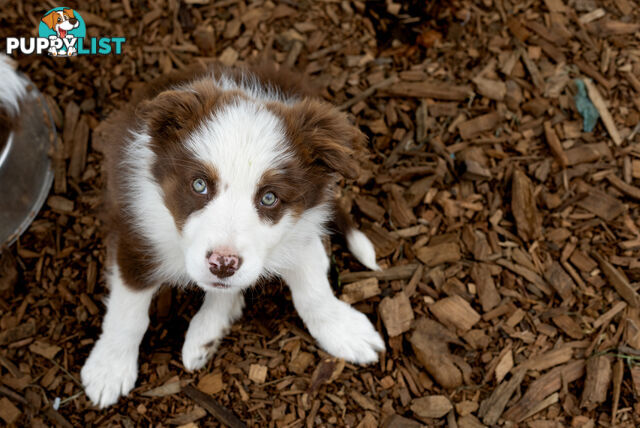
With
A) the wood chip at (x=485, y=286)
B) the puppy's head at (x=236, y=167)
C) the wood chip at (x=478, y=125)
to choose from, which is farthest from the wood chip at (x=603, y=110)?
the puppy's head at (x=236, y=167)

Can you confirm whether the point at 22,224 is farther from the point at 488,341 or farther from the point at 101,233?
the point at 488,341

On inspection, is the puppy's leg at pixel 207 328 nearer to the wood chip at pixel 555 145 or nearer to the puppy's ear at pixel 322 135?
the puppy's ear at pixel 322 135

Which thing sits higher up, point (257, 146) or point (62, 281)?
point (257, 146)

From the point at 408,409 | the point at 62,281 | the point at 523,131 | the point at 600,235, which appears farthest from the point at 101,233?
the point at 600,235

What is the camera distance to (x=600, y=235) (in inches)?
145

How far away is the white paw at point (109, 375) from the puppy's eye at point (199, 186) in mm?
1207

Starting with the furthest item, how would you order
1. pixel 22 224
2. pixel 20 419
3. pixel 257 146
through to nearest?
pixel 22 224, pixel 20 419, pixel 257 146

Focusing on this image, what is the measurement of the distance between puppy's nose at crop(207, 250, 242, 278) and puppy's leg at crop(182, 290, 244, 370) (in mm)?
892

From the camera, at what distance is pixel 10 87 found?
11.3ft

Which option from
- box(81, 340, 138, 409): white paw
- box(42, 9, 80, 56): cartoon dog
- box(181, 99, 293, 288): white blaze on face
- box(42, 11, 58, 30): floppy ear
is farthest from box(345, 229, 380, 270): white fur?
box(42, 11, 58, 30): floppy ear

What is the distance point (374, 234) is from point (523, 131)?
1291mm

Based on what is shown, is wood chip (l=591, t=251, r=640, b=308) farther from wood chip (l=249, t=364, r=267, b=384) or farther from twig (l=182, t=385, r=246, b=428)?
twig (l=182, t=385, r=246, b=428)

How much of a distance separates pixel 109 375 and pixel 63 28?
2.44 meters

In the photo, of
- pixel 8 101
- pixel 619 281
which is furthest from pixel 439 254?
pixel 8 101
